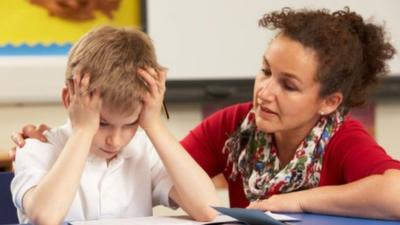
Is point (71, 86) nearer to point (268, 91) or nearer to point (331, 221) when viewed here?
point (268, 91)

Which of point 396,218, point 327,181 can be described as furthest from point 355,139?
point 396,218

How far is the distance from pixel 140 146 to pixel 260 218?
449mm

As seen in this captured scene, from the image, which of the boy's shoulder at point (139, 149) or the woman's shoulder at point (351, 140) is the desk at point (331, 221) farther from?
the boy's shoulder at point (139, 149)

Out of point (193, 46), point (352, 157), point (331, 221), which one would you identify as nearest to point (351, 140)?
point (352, 157)

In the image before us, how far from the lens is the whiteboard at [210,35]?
2.85 meters

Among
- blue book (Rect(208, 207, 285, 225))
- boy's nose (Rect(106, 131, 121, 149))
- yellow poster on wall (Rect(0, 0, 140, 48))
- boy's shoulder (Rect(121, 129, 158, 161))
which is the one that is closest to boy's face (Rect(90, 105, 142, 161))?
boy's nose (Rect(106, 131, 121, 149))

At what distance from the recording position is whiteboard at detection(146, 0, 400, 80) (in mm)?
2846

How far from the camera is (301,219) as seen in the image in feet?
4.79

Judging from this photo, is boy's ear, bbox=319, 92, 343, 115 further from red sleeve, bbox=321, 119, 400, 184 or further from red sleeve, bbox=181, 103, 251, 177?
red sleeve, bbox=181, 103, 251, 177

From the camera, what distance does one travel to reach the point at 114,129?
1432 millimetres

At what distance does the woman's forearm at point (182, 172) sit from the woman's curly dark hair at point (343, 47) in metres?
0.40

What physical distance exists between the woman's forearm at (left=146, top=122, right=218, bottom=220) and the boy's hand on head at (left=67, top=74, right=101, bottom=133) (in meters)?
0.12

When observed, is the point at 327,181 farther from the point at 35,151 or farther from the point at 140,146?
the point at 35,151

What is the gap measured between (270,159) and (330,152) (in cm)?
15
